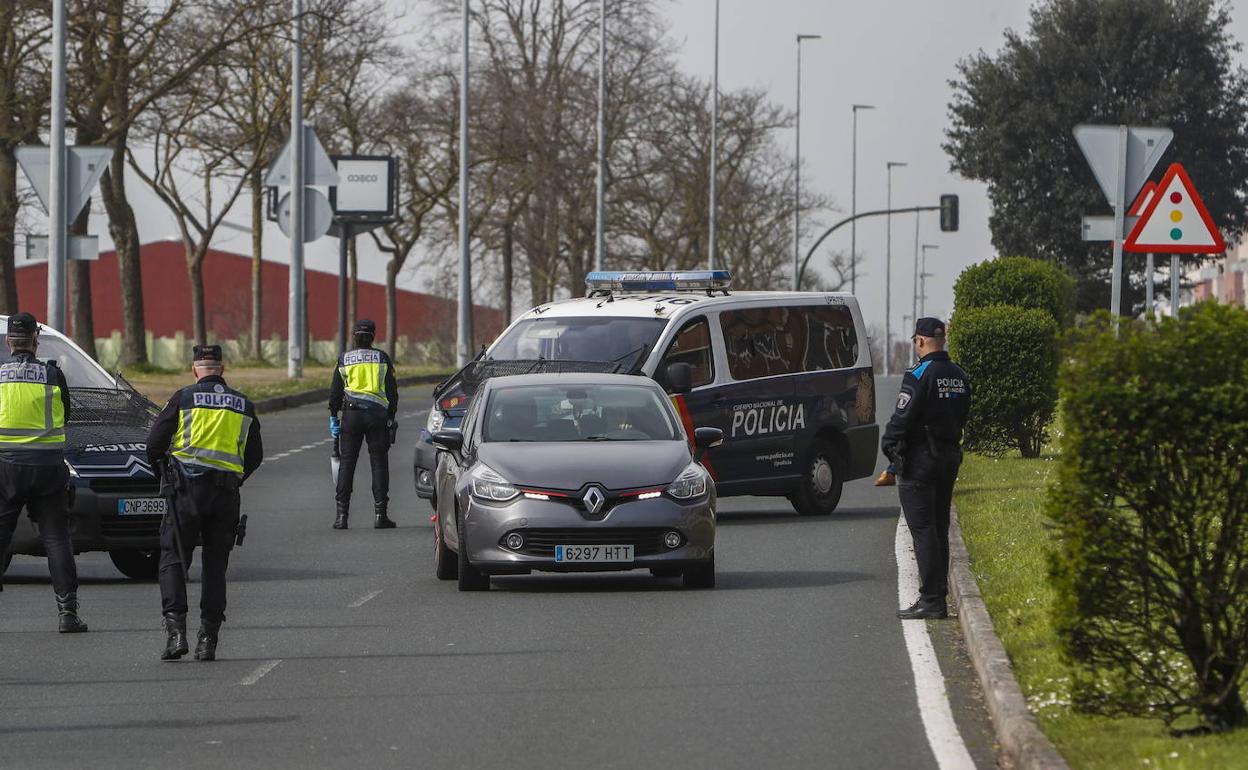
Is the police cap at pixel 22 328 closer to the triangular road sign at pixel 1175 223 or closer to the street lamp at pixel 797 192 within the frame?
the triangular road sign at pixel 1175 223

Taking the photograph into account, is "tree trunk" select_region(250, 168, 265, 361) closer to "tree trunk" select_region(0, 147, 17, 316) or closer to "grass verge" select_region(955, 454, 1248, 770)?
"tree trunk" select_region(0, 147, 17, 316)

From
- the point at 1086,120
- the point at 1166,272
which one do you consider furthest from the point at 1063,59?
the point at 1166,272

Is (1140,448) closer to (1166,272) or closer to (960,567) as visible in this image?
(960,567)

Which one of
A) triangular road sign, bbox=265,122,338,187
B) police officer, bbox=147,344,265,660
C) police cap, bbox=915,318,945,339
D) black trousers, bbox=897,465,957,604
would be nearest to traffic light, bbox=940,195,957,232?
triangular road sign, bbox=265,122,338,187

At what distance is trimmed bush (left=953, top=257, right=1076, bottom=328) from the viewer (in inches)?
1164

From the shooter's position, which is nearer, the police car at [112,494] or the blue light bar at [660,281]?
the police car at [112,494]

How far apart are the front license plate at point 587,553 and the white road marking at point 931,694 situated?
5.79ft

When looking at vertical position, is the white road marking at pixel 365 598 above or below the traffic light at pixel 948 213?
below

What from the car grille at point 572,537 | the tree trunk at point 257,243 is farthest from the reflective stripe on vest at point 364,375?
the tree trunk at point 257,243

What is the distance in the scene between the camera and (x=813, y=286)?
103688 millimetres

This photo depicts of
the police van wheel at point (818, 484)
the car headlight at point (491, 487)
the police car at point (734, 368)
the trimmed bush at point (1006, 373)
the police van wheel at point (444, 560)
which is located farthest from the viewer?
the trimmed bush at point (1006, 373)

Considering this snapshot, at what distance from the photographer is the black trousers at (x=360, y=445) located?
19.1m

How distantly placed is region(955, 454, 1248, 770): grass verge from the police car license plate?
525cm

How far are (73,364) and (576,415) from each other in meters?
3.97
